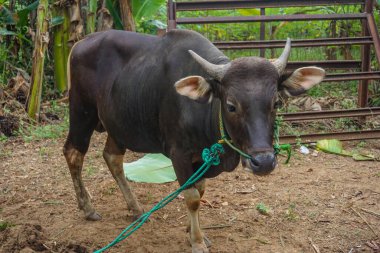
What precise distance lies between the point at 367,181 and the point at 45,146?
13.0ft

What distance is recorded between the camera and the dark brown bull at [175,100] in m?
3.37

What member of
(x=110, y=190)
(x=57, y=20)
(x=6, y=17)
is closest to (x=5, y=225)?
(x=110, y=190)

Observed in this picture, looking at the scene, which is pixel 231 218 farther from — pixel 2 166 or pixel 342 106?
pixel 342 106

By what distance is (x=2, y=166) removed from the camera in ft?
20.9

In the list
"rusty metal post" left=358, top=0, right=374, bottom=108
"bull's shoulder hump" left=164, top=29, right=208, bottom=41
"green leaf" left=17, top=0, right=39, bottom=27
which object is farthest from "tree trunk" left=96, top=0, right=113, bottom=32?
"bull's shoulder hump" left=164, top=29, right=208, bottom=41

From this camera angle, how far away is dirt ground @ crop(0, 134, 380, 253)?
440 centimetres

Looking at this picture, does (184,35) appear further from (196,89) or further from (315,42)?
(315,42)

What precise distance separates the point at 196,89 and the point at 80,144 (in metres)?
1.72

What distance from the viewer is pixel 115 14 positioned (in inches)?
328

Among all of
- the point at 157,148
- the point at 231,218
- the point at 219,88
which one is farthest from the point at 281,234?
the point at 219,88

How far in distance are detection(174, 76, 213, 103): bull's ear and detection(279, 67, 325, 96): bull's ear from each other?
0.50 metres

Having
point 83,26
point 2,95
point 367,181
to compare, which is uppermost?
point 83,26

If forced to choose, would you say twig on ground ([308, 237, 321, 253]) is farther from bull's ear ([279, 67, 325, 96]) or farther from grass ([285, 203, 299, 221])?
bull's ear ([279, 67, 325, 96])

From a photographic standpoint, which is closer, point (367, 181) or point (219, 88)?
point (219, 88)
